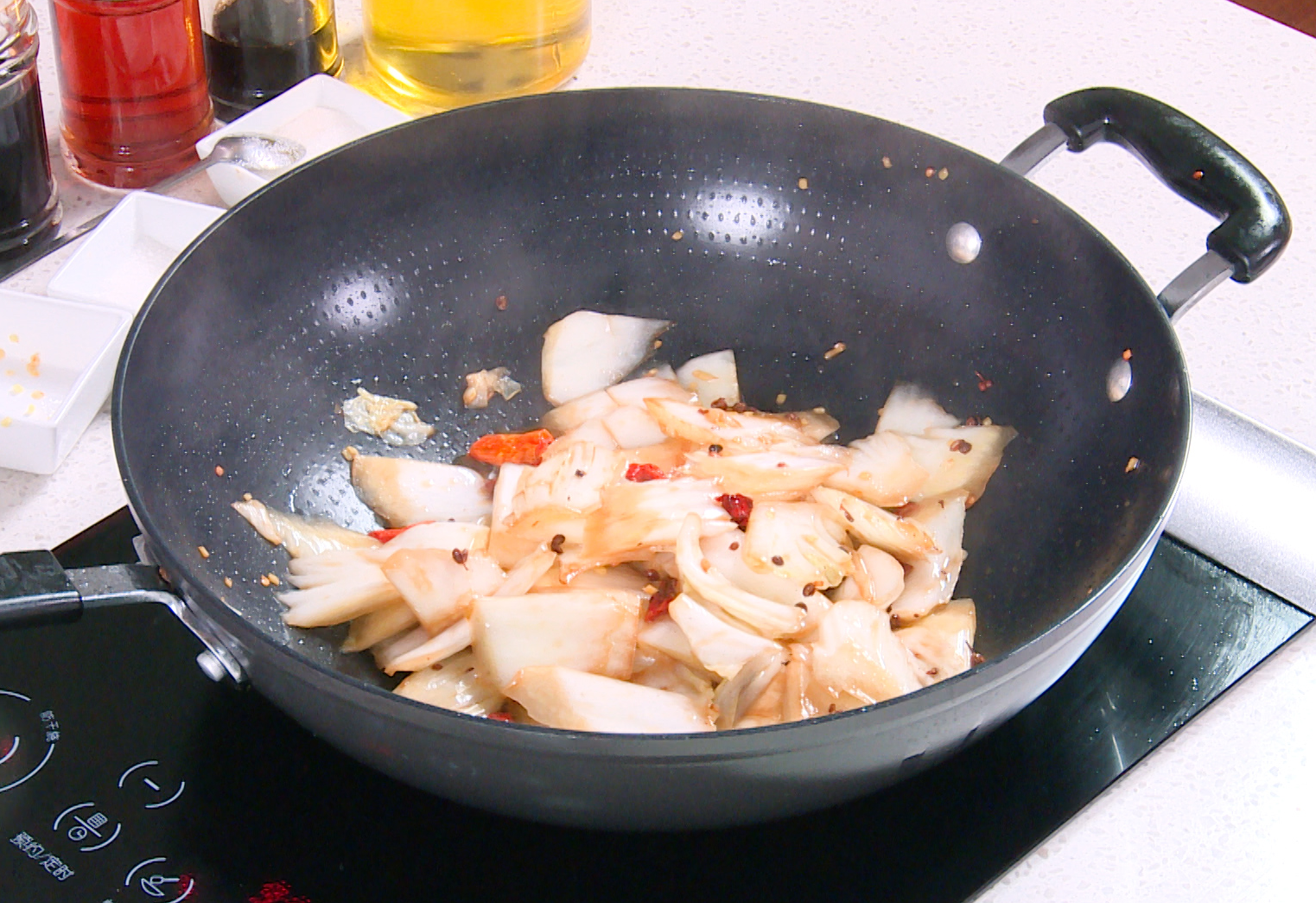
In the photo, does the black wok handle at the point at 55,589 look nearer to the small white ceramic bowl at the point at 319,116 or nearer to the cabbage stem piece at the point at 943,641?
the cabbage stem piece at the point at 943,641

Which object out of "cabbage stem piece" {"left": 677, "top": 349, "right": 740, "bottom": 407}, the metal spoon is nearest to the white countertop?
the metal spoon

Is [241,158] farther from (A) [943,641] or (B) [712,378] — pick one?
(A) [943,641]

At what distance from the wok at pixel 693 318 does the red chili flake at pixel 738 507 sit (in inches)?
5.9

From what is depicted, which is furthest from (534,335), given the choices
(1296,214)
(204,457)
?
(1296,214)

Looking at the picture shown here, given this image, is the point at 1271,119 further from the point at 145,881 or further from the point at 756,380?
the point at 145,881

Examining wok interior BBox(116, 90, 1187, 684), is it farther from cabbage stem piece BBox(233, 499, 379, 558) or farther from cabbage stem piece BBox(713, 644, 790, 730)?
cabbage stem piece BBox(713, 644, 790, 730)

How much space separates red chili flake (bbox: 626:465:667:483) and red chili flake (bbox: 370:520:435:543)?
0.13 meters

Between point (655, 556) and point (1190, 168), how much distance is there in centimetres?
42

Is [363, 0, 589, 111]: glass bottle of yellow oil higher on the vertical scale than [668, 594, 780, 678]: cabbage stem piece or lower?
higher

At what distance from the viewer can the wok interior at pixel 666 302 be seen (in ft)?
2.51

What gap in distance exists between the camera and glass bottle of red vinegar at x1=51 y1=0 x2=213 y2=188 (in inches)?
36.3

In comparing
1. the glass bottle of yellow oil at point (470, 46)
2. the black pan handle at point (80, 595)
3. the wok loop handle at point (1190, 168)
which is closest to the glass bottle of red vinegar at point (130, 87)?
the glass bottle of yellow oil at point (470, 46)

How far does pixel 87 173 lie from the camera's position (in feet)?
3.41

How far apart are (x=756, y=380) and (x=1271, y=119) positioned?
617 millimetres
